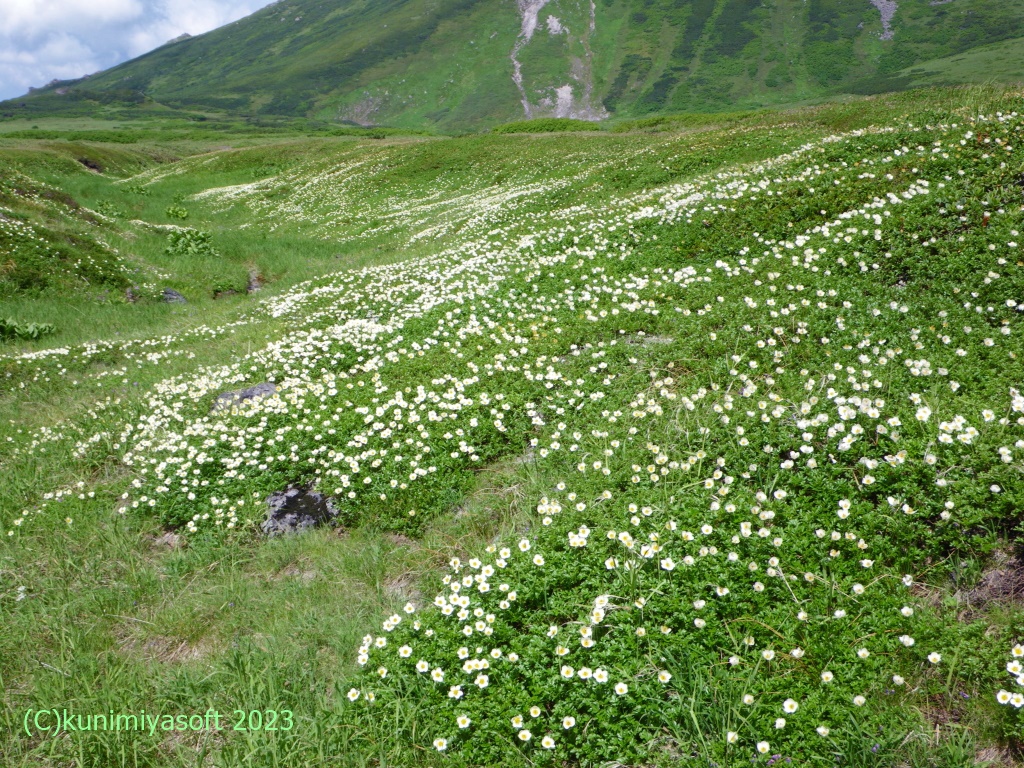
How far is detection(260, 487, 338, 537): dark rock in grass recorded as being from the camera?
23.0 feet

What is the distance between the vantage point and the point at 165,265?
21922 mm

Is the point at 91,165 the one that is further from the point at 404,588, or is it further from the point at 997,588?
the point at 997,588

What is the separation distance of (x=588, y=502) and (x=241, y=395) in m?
6.88

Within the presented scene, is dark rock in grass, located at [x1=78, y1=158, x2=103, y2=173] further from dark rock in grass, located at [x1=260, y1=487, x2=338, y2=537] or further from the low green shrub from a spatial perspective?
dark rock in grass, located at [x1=260, y1=487, x2=338, y2=537]

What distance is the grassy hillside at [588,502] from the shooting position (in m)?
3.93

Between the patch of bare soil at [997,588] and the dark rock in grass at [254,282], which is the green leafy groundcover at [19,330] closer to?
the dark rock in grass at [254,282]

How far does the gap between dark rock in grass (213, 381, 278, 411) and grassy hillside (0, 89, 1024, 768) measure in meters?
0.16

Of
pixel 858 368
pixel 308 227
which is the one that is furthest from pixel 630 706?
pixel 308 227

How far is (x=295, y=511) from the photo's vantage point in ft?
23.6

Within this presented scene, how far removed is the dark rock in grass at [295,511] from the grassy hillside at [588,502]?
7.1 inches

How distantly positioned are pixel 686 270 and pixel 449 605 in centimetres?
773

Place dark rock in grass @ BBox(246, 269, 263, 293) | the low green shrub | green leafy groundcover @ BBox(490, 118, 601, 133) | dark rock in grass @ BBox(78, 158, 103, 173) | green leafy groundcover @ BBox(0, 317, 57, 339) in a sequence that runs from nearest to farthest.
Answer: green leafy groundcover @ BBox(0, 317, 57, 339)
dark rock in grass @ BBox(246, 269, 263, 293)
the low green shrub
green leafy groundcover @ BBox(490, 118, 601, 133)
dark rock in grass @ BBox(78, 158, 103, 173)

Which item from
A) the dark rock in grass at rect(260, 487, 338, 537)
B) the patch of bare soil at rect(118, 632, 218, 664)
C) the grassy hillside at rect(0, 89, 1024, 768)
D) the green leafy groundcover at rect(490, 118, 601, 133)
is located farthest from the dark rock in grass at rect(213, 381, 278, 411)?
the green leafy groundcover at rect(490, 118, 601, 133)

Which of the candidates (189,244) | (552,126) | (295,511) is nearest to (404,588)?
(295,511)
